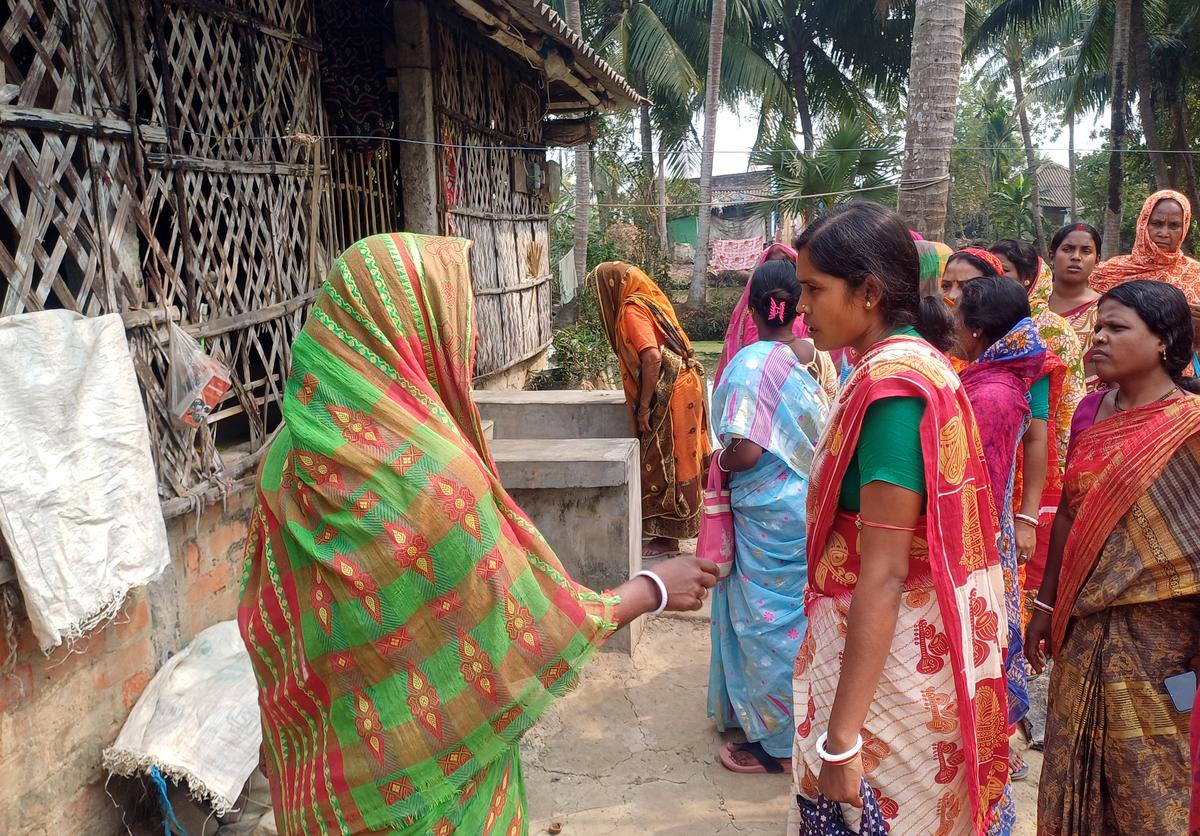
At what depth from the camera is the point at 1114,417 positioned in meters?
2.51

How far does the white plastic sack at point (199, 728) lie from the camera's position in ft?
9.17

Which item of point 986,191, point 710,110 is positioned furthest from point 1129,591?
point 986,191

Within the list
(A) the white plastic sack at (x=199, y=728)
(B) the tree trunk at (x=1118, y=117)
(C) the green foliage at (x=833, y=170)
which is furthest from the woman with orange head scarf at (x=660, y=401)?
(B) the tree trunk at (x=1118, y=117)

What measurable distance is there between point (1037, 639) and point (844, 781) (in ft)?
4.32

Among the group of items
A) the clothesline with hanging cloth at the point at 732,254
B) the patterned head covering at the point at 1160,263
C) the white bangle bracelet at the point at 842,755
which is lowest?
the white bangle bracelet at the point at 842,755

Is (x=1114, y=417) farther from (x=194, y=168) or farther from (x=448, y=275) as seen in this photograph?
(x=194, y=168)

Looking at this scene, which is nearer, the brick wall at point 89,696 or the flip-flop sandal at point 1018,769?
the brick wall at point 89,696

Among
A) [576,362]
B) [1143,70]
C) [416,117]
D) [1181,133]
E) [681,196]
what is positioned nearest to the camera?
[416,117]

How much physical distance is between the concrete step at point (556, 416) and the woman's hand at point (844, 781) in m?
4.67

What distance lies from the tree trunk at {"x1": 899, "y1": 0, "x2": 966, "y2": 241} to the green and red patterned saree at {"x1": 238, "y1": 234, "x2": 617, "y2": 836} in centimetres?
568

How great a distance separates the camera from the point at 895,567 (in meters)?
1.70

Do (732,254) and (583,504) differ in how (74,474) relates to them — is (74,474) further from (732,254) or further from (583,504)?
(732,254)

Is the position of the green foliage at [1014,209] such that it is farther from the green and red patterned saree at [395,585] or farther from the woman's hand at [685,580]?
the green and red patterned saree at [395,585]

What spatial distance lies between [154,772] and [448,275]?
80.8 inches
